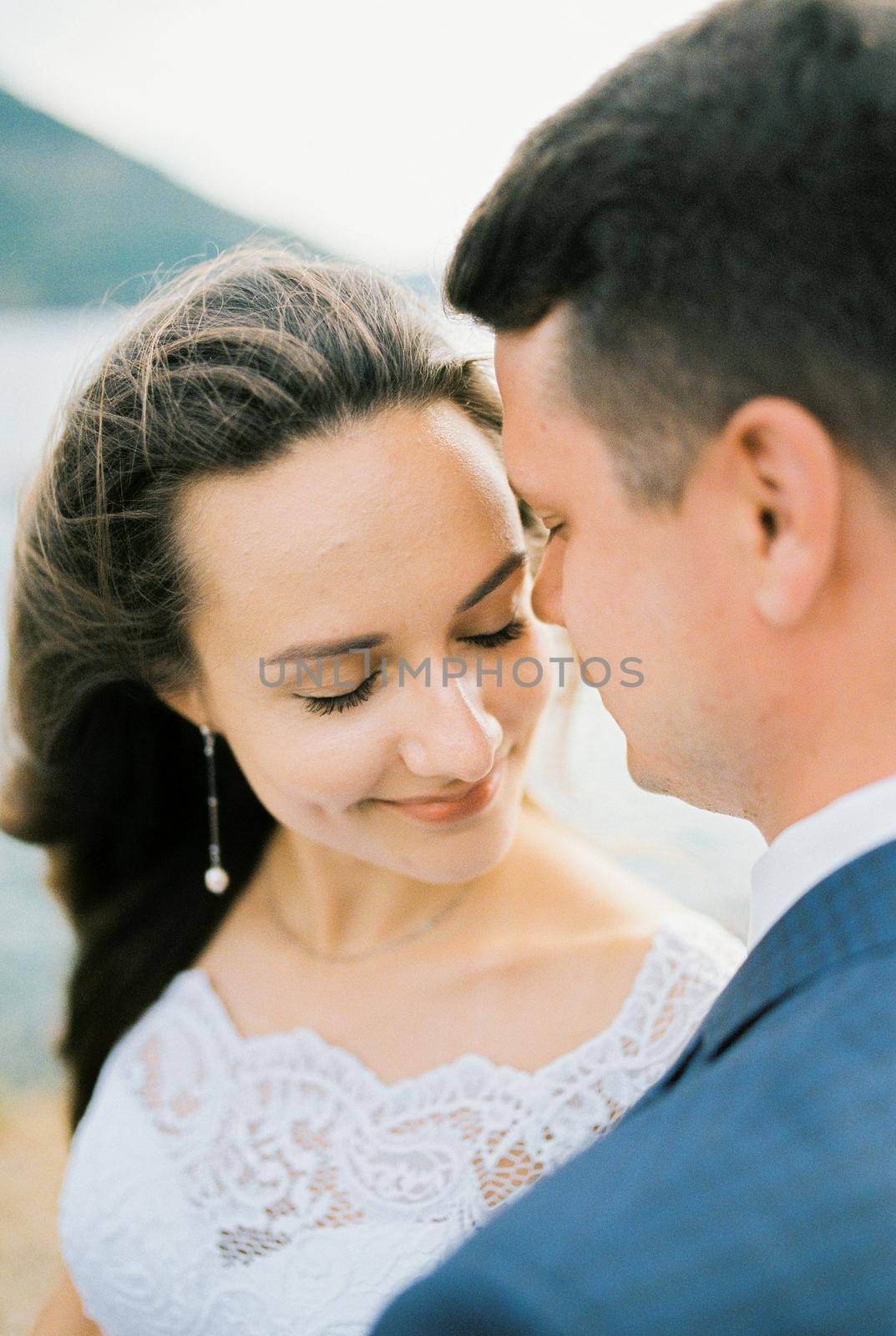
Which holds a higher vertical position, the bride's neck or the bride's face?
the bride's face

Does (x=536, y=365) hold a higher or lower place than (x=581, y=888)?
higher

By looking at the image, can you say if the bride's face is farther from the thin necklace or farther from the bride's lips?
the thin necklace

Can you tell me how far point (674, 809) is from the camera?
2531 mm

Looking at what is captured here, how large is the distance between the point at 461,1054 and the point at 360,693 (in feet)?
1.80

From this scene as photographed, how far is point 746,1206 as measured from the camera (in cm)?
67

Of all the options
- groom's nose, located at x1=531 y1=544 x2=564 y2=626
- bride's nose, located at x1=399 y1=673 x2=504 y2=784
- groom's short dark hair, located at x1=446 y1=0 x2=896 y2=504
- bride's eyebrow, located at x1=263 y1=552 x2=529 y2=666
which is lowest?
bride's nose, located at x1=399 y1=673 x2=504 y2=784

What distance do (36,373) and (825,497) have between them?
2896 mm

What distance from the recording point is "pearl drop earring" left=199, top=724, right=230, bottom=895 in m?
1.87

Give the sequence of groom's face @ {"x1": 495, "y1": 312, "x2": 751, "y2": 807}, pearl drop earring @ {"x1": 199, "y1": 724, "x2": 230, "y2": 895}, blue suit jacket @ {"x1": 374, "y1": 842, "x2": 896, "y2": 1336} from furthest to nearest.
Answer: pearl drop earring @ {"x1": 199, "y1": 724, "x2": 230, "y2": 895}, groom's face @ {"x1": 495, "y1": 312, "x2": 751, "y2": 807}, blue suit jacket @ {"x1": 374, "y1": 842, "x2": 896, "y2": 1336}

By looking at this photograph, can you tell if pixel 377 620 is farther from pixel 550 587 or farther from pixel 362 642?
pixel 550 587

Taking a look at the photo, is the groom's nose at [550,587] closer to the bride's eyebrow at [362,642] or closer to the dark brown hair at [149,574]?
the bride's eyebrow at [362,642]

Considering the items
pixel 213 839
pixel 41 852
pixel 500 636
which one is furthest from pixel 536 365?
pixel 41 852

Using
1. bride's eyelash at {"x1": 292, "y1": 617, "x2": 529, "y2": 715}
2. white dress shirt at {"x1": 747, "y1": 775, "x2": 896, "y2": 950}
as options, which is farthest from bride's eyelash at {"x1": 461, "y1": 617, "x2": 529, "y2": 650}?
white dress shirt at {"x1": 747, "y1": 775, "x2": 896, "y2": 950}

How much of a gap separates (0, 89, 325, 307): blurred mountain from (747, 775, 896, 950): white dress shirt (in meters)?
3.08
